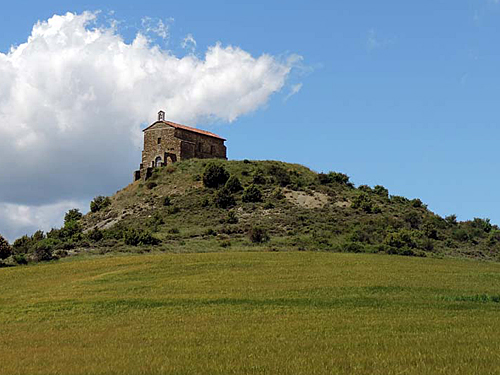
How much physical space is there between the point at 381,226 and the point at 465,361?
49233 millimetres

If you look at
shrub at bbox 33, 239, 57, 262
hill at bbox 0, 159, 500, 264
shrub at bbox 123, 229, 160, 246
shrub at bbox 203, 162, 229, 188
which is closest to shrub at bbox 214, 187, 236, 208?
hill at bbox 0, 159, 500, 264

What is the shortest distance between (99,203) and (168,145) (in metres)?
12.9

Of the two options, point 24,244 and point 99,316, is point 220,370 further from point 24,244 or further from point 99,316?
point 24,244

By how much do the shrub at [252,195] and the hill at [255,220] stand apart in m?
0.12

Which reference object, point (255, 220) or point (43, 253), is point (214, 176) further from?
point (43, 253)

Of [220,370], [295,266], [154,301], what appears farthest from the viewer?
[295,266]

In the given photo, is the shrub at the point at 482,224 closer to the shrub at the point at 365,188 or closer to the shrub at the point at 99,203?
the shrub at the point at 365,188

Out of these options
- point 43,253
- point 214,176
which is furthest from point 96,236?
point 214,176

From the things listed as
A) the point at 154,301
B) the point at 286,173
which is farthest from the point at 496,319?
the point at 286,173

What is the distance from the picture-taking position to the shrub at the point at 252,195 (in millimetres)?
74125

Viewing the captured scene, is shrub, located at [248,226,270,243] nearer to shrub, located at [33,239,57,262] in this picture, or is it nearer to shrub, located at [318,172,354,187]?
shrub, located at [33,239,57,262]

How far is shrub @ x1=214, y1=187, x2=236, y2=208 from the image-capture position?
7272 cm

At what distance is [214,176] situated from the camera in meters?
79.6

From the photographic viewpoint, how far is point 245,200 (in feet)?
243
